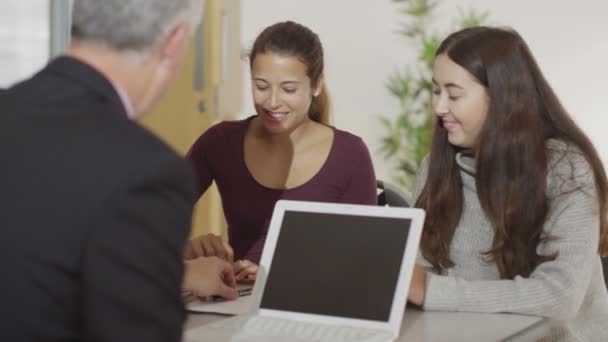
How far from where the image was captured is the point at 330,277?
72.4 inches

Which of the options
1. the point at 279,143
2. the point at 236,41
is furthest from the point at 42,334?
the point at 236,41

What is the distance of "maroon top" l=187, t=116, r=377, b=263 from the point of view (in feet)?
8.87

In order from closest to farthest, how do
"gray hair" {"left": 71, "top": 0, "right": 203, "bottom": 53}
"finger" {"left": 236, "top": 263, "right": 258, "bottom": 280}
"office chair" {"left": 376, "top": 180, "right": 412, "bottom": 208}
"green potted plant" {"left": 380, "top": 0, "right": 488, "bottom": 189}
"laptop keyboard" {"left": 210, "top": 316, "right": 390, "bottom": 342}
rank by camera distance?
1. "gray hair" {"left": 71, "top": 0, "right": 203, "bottom": 53}
2. "laptop keyboard" {"left": 210, "top": 316, "right": 390, "bottom": 342}
3. "finger" {"left": 236, "top": 263, "right": 258, "bottom": 280}
4. "office chair" {"left": 376, "top": 180, "right": 412, "bottom": 208}
5. "green potted plant" {"left": 380, "top": 0, "right": 488, "bottom": 189}

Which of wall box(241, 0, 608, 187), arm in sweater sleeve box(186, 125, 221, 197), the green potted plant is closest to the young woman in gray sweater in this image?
arm in sweater sleeve box(186, 125, 221, 197)

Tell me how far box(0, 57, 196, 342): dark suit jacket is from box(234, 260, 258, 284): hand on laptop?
110cm

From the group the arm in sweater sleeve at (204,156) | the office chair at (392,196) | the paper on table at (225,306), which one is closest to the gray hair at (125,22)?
the paper on table at (225,306)

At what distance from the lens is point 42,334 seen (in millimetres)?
1087

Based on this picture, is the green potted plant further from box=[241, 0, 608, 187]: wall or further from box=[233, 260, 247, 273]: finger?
box=[233, 260, 247, 273]: finger

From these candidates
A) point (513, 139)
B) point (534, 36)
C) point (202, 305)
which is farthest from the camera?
point (534, 36)

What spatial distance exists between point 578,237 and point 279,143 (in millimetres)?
1038

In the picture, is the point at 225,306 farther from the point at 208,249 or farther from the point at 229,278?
the point at 208,249

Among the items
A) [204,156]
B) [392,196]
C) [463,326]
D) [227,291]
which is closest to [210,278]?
[227,291]

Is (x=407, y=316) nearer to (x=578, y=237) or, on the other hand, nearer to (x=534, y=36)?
(x=578, y=237)

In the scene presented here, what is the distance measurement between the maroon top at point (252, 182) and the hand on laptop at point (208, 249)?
0.33 m
